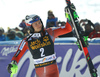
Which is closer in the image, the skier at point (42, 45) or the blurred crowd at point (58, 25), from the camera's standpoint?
the skier at point (42, 45)

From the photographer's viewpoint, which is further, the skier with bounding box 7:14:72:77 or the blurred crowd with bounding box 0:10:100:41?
the blurred crowd with bounding box 0:10:100:41

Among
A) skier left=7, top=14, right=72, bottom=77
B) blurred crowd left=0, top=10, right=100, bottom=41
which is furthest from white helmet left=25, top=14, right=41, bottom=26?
blurred crowd left=0, top=10, right=100, bottom=41

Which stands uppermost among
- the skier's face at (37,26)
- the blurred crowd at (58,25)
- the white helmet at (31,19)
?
the white helmet at (31,19)

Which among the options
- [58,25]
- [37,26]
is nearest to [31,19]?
[37,26]

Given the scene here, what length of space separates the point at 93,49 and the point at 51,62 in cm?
148

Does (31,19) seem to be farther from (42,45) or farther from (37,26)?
(42,45)

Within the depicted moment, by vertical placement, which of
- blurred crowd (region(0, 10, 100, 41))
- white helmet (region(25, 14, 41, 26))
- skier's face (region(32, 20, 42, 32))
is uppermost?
white helmet (region(25, 14, 41, 26))

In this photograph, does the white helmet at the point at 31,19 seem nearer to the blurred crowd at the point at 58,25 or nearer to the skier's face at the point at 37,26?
the skier's face at the point at 37,26

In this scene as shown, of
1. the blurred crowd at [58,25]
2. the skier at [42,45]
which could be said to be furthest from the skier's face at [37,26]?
the blurred crowd at [58,25]

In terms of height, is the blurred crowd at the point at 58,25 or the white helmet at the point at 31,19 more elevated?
the white helmet at the point at 31,19

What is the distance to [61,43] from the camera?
5.37 metres

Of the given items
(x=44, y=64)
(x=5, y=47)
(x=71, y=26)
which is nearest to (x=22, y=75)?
(x=5, y=47)

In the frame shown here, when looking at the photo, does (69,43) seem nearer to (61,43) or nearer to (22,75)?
(61,43)

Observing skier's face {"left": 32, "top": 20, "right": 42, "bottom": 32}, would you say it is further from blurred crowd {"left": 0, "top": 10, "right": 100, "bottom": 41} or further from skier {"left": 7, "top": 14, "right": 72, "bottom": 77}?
blurred crowd {"left": 0, "top": 10, "right": 100, "bottom": 41}
